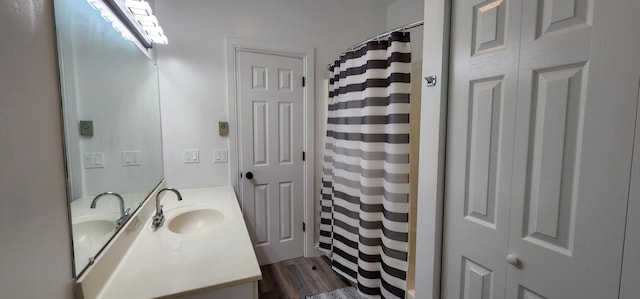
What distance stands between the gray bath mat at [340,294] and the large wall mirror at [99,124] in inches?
56.0

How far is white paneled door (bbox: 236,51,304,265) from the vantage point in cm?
213

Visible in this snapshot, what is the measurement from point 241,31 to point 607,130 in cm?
222

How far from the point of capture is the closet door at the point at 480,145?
0.93 m

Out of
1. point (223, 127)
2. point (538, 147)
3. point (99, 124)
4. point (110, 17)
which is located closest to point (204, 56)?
point (223, 127)

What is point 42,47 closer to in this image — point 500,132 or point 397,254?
point 500,132

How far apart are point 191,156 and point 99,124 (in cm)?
103

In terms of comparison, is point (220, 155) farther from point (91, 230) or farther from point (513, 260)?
point (513, 260)

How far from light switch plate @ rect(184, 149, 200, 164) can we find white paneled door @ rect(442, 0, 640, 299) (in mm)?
1827

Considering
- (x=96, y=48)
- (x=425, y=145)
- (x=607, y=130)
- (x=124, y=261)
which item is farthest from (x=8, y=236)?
(x=607, y=130)

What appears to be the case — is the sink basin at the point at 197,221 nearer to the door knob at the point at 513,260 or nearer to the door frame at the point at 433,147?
the door frame at the point at 433,147

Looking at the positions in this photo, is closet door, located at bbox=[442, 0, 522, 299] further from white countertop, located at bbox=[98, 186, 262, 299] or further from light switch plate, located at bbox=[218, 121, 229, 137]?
light switch plate, located at bbox=[218, 121, 229, 137]

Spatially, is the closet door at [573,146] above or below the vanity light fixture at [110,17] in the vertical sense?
A: below

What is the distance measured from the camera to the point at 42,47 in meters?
0.66

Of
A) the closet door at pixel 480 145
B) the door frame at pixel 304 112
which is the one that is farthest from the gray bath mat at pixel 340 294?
the closet door at pixel 480 145
